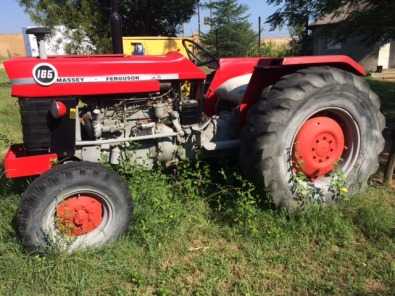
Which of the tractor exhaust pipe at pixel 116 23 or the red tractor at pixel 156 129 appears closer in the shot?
the red tractor at pixel 156 129

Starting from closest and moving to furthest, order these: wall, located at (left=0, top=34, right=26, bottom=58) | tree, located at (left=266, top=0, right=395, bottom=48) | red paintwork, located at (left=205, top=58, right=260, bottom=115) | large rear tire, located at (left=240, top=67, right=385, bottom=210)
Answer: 1. large rear tire, located at (left=240, top=67, right=385, bottom=210)
2. red paintwork, located at (left=205, top=58, right=260, bottom=115)
3. tree, located at (left=266, top=0, right=395, bottom=48)
4. wall, located at (left=0, top=34, right=26, bottom=58)

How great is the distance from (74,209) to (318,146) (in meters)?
2.04

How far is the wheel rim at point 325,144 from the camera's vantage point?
3.56 metres

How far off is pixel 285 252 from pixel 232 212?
0.59 metres

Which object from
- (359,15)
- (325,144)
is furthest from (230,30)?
(325,144)

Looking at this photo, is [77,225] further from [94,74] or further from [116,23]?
[116,23]

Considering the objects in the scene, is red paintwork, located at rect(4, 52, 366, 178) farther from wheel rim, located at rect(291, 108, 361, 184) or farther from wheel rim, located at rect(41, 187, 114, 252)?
wheel rim, located at rect(291, 108, 361, 184)

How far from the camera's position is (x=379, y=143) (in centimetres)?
381

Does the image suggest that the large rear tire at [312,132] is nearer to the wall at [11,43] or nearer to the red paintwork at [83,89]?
the red paintwork at [83,89]

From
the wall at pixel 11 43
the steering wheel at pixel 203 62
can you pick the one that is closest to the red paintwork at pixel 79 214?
the steering wheel at pixel 203 62

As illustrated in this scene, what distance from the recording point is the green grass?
2.70 metres

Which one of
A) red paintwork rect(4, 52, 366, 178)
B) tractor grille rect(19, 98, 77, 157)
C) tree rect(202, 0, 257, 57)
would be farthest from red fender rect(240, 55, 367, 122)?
tree rect(202, 0, 257, 57)

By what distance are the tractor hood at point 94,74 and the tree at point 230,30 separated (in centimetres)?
2514

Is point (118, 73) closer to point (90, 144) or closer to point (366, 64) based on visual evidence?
point (90, 144)
